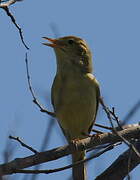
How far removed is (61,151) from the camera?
498 centimetres

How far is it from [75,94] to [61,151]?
5.78 feet

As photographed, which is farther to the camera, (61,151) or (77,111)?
(77,111)

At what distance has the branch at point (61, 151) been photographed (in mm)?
4377

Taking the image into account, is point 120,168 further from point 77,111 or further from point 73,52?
point 73,52

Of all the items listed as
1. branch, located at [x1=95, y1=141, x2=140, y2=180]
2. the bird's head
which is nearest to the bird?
the bird's head

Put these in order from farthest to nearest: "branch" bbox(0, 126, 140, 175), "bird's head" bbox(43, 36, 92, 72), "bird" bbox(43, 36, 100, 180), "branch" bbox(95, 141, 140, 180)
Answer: "bird's head" bbox(43, 36, 92, 72), "bird" bbox(43, 36, 100, 180), "branch" bbox(95, 141, 140, 180), "branch" bbox(0, 126, 140, 175)

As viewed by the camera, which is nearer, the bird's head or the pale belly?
the pale belly

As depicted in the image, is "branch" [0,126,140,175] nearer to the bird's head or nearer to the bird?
the bird

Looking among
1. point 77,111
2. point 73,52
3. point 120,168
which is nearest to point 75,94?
point 77,111

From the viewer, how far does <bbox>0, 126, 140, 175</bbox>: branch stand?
14.4ft

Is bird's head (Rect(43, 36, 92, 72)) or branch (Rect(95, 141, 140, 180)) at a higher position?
bird's head (Rect(43, 36, 92, 72))

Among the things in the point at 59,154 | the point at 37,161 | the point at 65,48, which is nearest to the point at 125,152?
the point at 59,154

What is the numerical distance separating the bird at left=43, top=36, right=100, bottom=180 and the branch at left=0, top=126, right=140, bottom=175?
0.95 metres

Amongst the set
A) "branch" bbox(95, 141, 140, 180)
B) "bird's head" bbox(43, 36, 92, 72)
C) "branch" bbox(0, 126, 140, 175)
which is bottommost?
"branch" bbox(95, 141, 140, 180)
